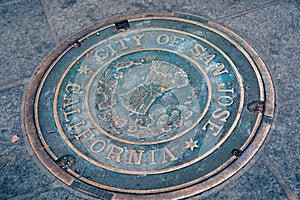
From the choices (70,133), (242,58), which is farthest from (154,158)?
(242,58)

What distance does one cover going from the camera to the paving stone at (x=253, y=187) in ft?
7.61

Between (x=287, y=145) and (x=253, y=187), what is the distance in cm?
39

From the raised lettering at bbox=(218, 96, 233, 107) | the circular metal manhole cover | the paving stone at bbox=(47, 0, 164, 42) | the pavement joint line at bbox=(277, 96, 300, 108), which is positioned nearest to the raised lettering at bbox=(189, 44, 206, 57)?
the circular metal manhole cover

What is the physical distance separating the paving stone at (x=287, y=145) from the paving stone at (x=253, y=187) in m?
0.09

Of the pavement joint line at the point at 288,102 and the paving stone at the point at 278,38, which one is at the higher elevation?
the paving stone at the point at 278,38

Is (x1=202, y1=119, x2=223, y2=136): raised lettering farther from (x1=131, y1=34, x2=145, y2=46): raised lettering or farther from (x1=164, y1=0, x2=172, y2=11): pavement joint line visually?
(x1=164, y1=0, x2=172, y2=11): pavement joint line

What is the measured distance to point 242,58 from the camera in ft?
9.52

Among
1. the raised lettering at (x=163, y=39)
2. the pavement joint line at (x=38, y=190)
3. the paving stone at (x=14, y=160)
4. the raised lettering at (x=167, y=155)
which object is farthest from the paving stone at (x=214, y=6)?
the pavement joint line at (x=38, y=190)

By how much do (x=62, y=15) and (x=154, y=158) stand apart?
173 cm

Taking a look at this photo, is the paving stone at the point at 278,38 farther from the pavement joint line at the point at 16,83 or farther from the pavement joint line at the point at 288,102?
the pavement joint line at the point at 16,83

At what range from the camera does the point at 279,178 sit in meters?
2.37

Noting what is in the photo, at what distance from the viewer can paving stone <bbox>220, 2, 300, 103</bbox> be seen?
277 cm

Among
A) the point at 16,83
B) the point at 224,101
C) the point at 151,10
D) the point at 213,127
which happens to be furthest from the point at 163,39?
the point at 16,83

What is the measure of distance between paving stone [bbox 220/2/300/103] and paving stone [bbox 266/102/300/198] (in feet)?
0.44
